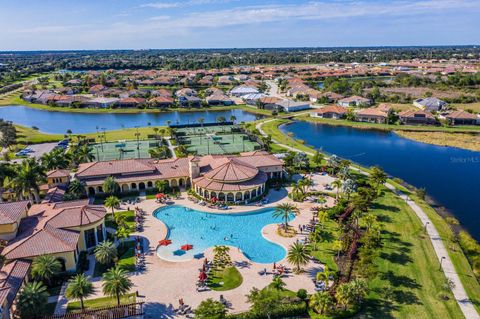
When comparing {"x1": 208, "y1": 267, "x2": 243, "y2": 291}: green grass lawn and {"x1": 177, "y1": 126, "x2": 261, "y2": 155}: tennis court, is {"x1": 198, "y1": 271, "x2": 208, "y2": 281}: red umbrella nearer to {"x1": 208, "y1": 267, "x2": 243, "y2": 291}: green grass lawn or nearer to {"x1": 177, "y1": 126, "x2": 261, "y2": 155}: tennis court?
{"x1": 208, "y1": 267, "x2": 243, "y2": 291}: green grass lawn

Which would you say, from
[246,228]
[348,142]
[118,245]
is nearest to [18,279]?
[118,245]

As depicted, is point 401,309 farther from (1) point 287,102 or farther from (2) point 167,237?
(1) point 287,102

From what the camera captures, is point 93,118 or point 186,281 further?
point 93,118

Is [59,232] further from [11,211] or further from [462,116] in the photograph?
[462,116]

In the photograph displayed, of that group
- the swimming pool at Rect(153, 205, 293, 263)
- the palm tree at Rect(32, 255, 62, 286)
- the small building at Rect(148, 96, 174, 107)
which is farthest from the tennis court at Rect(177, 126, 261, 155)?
the palm tree at Rect(32, 255, 62, 286)

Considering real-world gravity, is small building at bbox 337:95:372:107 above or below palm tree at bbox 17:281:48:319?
above

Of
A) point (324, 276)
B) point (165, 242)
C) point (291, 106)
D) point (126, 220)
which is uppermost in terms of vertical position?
point (291, 106)

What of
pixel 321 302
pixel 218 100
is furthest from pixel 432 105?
pixel 321 302
